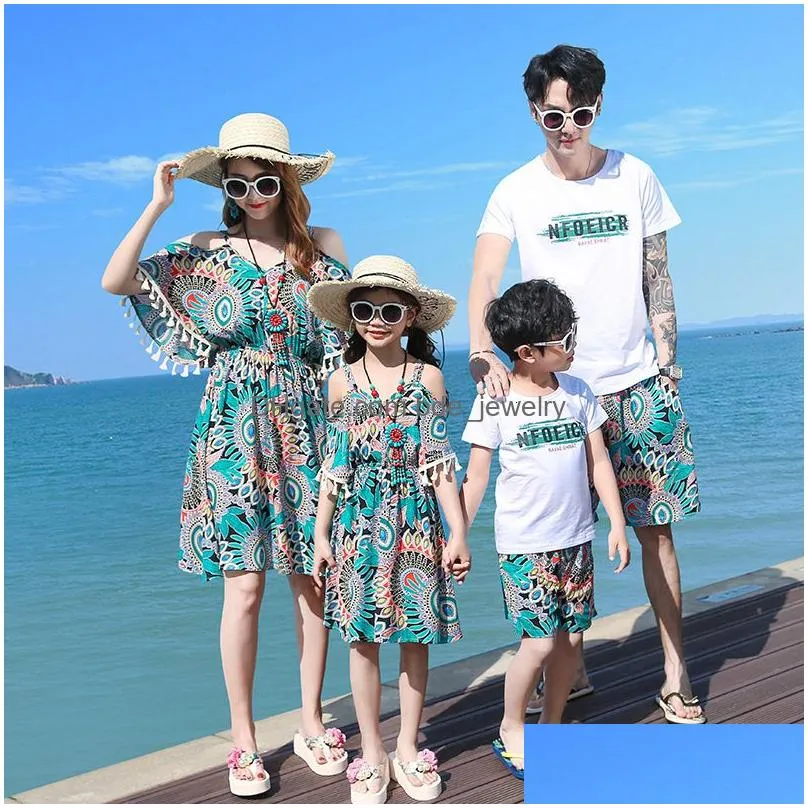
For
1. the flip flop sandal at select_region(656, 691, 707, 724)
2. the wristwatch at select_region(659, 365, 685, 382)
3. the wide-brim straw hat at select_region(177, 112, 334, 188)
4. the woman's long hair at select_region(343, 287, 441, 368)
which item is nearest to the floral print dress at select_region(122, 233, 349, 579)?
the woman's long hair at select_region(343, 287, 441, 368)

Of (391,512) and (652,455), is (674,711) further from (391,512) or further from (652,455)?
(391,512)

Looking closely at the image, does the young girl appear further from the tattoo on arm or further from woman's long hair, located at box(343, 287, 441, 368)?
the tattoo on arm

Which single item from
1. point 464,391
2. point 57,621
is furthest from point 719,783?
point 464,391

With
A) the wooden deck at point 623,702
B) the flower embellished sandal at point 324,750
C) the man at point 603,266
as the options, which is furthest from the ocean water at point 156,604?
the man at point 603,266

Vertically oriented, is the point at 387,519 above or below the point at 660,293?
below

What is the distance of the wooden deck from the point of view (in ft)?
10.6

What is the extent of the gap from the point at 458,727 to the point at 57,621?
327 inches

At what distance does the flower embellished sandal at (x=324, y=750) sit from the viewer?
333 cm

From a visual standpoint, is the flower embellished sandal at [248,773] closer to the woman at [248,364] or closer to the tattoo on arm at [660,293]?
the woman at [248,364]

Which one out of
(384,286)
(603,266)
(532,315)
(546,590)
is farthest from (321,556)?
(603,266)

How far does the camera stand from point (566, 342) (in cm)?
313

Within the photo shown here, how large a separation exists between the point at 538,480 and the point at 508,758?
74 cm

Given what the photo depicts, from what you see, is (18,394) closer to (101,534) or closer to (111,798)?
(101,534)

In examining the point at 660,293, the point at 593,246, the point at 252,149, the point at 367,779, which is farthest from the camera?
the point at 660,293
